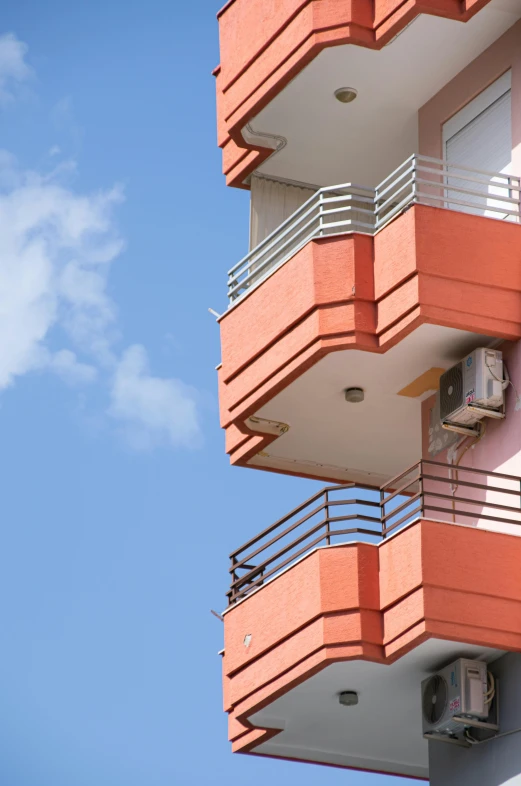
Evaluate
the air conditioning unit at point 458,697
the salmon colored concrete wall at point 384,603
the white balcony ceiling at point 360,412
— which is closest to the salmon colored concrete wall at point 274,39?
the white balcony ceiling at point 360,412

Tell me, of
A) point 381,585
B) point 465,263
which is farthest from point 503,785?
point 465,263

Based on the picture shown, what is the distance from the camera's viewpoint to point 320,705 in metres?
22.4

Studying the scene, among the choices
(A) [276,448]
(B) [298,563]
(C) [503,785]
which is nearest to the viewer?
(C) [503,785]

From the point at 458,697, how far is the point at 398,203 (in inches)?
271

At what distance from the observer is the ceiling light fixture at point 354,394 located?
23.7 meters

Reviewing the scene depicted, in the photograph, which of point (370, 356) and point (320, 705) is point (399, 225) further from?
point (320, 705)

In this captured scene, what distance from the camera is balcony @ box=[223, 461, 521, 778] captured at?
2048 centimetres

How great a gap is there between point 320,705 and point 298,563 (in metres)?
1.79

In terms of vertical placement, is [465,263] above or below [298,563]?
above

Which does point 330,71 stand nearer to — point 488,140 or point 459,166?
point 488,140

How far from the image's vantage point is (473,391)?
2202 cm

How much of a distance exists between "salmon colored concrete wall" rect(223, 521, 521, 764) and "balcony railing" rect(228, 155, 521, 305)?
3924 mm

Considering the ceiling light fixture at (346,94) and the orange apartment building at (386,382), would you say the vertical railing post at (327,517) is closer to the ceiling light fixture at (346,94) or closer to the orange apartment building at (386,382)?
the orange apartment building at (386,382)

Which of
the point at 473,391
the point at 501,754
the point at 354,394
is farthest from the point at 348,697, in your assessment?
the point at 354,394
